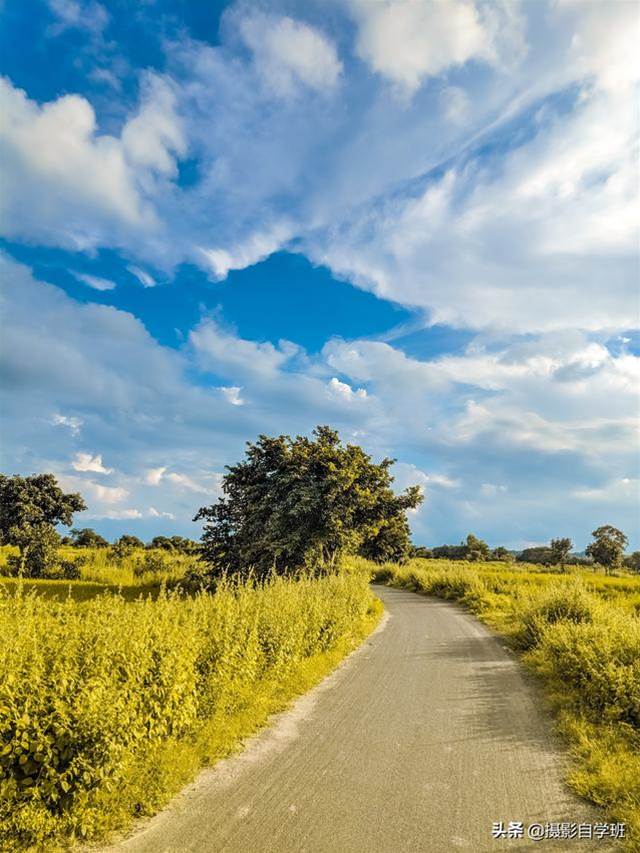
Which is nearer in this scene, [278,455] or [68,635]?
[68,635]

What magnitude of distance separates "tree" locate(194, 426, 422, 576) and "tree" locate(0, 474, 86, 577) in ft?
33.7

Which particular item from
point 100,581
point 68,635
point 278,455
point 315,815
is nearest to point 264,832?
point 315,815

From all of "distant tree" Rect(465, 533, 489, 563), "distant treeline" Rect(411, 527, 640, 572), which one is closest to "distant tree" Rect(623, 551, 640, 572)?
"distant treeline" Rect(411, 527, 640, 572)

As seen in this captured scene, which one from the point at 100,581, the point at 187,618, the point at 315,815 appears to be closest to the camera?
the point at 315,815

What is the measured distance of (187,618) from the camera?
289 inches

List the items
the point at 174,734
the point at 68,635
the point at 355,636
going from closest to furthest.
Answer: the point at 68,635, the point at 174,734, the point at 355,636

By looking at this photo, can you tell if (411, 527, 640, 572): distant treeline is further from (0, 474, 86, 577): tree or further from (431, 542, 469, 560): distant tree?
(0, 474, 86, 577): tree

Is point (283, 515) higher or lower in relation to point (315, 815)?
higher

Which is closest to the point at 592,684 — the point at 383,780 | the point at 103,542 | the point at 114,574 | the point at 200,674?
the point at 383,780

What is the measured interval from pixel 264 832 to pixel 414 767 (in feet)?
7.65

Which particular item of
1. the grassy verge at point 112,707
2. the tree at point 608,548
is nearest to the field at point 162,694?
the grassy verge at point 112,707

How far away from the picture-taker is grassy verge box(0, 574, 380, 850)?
4309 millimetres

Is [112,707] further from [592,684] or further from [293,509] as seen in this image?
[293,509]

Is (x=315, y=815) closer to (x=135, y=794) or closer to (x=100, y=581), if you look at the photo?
(x=135, y=794)
